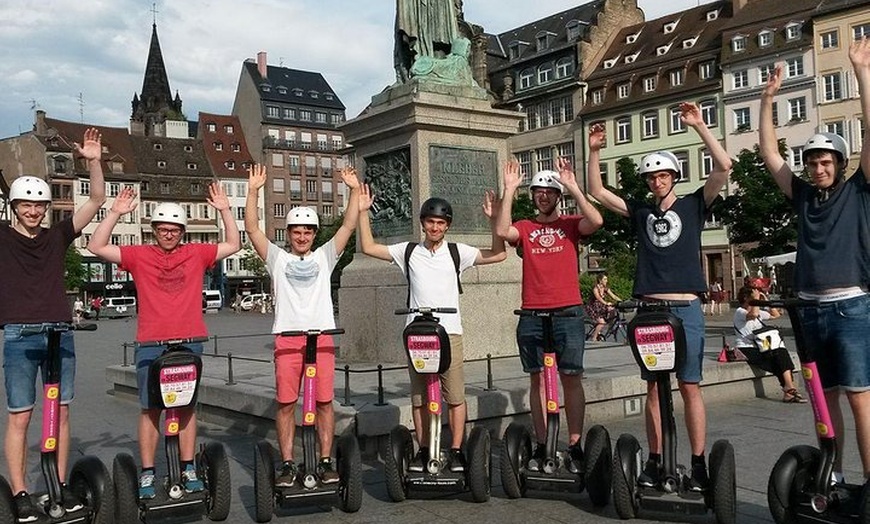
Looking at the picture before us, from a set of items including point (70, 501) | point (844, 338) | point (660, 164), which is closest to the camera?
point (844, 338)

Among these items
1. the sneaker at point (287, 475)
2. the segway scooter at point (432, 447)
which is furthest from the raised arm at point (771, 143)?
the sneaker at point (287, 475)

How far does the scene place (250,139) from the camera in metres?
90.8

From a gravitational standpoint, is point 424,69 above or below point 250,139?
below

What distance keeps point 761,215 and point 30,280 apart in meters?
25.9

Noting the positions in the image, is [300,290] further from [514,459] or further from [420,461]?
[514,459]

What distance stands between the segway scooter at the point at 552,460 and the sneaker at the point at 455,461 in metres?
0.27

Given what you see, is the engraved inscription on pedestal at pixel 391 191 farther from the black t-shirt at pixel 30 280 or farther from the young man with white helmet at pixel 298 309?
the black t-shirt at pixel 30 280

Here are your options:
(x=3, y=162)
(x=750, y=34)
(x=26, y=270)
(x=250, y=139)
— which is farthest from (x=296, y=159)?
(x=26, y=270)

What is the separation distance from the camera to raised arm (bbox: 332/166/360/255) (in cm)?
571

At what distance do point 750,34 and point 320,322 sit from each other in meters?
49.8

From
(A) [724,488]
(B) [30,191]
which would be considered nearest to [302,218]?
(B) [30,191]

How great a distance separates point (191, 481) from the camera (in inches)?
199

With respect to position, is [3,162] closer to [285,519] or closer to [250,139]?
[250,139]

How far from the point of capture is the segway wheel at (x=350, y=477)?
207 inches
